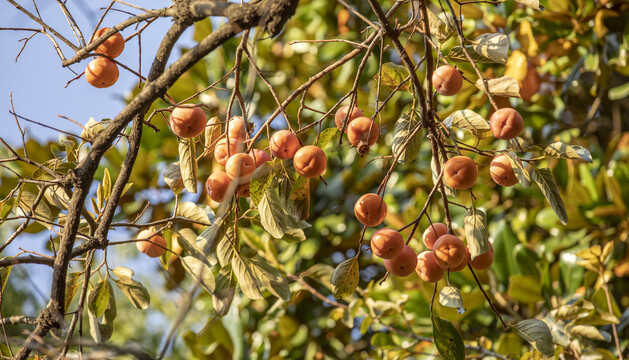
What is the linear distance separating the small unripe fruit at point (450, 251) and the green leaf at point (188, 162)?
0.41m

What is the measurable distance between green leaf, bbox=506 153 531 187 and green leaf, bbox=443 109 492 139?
7 centimetres

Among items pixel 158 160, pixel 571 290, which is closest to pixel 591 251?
pixel 571 290

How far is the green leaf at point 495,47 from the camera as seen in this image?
85 centimetres

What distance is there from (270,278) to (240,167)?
26 cm

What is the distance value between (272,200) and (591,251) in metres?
0.83

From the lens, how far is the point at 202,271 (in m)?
0.96

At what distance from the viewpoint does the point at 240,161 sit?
81cm

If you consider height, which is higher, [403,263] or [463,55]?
[463,55]

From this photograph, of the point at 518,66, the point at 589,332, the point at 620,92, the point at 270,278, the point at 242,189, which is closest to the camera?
the point at 242,189

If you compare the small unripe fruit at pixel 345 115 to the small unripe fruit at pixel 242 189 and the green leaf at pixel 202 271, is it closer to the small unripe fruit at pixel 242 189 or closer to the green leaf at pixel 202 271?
the small unripe fruit at pixel 242 189

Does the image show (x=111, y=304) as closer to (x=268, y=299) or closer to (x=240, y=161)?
(x=240, y=161)

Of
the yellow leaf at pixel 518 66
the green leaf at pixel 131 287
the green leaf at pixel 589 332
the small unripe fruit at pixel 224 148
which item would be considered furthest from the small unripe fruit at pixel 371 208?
the yellow leaf at pixel 518 66

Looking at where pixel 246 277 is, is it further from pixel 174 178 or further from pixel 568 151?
pixel 568 151

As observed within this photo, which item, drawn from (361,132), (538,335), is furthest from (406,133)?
(538,335)
